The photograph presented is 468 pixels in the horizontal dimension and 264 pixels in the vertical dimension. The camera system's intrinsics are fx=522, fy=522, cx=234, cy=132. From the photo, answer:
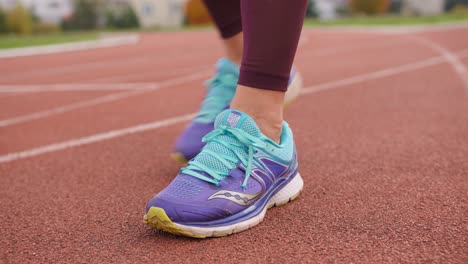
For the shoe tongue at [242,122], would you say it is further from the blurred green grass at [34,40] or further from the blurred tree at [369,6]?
the blurred tree at [369,6]

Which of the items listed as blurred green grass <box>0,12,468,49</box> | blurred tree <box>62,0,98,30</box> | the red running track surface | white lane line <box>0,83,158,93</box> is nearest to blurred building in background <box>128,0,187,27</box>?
blurred tree <box>62,0,98,30</box>

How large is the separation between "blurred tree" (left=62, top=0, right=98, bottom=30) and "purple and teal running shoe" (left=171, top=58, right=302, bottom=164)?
46.0 metres

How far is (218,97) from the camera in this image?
2184mm

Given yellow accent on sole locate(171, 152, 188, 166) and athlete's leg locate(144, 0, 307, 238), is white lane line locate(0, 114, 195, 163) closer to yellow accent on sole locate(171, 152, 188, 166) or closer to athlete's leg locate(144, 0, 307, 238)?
yellow accent on sole locate(171, 152, 188, 166)

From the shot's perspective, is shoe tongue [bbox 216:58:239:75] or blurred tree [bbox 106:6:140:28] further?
blurred tree [bbox 106:6:140:28]

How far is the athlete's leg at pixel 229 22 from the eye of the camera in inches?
88.2

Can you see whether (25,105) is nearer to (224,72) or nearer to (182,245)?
(224,72)

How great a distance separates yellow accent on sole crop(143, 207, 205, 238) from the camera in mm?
1396

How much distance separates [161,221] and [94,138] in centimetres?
166

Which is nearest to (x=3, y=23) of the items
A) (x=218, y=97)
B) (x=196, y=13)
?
(x=196, y=13)

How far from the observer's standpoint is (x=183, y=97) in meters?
4.36

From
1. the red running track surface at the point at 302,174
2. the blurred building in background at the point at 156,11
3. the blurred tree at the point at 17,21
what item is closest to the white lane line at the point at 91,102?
the red running track surface at the point at 302,174

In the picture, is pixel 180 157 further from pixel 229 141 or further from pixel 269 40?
pixel 269 40

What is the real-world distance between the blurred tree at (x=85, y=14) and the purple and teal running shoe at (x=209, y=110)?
46.0m
